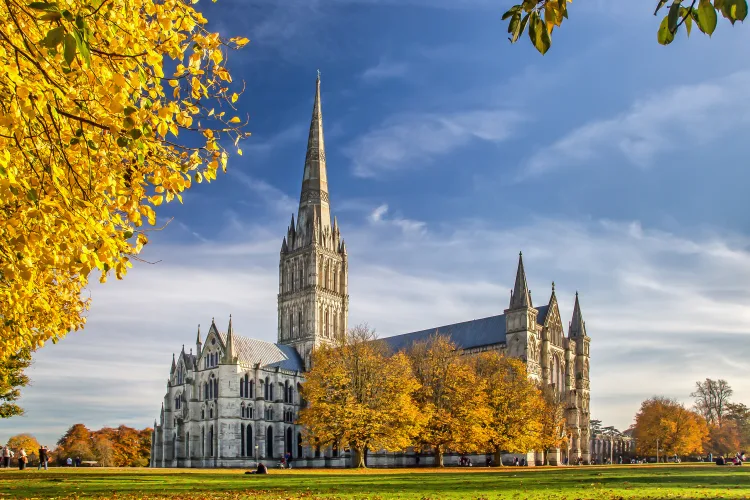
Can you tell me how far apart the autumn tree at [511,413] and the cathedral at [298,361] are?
32.2ft

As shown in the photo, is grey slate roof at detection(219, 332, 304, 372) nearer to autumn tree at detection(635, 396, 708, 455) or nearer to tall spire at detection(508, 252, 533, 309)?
tall spire at detection(508, 252, 533, 309)

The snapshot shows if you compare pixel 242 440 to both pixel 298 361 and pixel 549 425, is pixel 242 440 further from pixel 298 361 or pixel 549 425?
pixel 549 425

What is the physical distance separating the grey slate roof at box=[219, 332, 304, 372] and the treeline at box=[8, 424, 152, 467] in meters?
28.9

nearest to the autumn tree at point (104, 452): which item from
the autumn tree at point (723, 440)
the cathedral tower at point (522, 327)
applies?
the cathedral tower at point (522, 327)

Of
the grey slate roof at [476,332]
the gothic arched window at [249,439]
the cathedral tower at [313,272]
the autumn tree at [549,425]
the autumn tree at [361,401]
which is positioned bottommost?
the gothic arched window at [249,439]

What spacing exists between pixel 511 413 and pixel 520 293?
2188 centimetres

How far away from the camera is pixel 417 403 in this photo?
6006 centimetres

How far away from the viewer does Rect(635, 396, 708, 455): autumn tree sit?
314 ft

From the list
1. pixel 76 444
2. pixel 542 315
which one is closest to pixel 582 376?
pixel 542 315

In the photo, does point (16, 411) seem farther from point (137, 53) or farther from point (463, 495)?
point (137, 53)

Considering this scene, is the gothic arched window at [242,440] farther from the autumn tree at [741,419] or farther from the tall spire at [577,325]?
the autumn tree at [741,419]

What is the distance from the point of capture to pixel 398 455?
245 ft

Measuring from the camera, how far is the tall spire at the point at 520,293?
79938 mm

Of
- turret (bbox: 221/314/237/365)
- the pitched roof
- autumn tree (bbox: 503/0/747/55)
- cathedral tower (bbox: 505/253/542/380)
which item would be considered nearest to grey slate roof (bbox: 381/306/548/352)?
the pitched roof
